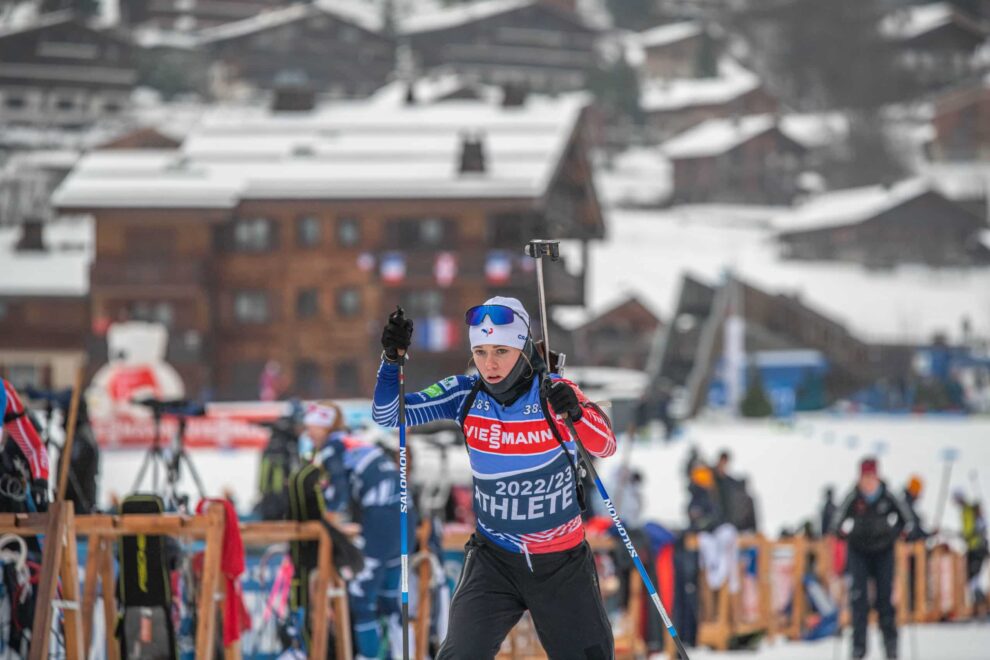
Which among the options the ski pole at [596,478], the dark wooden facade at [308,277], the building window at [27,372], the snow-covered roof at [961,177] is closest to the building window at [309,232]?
the dark wooden facade at [308,277]

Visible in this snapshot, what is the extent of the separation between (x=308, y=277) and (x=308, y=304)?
86 centimetres

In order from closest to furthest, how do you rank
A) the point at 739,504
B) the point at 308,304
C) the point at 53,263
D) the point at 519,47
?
the point at 739,504 → the point at 308,304 → the point at 53,263 → the point at 519,47

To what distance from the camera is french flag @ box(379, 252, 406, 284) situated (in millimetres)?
40434

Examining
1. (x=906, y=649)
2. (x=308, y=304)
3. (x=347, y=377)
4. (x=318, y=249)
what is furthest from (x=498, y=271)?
(x=906, y=649)

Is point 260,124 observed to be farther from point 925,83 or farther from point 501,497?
point 925,83

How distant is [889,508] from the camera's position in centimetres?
1035

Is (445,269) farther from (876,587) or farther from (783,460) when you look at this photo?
(876,587)

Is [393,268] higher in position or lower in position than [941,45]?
lower

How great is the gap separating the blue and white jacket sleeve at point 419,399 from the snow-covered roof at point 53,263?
125ft

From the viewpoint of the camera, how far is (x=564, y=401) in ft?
17.5

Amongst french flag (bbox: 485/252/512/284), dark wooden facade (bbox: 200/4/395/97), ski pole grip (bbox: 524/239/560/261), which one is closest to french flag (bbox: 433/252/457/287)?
french flag (bbox: 485/252/512/284)

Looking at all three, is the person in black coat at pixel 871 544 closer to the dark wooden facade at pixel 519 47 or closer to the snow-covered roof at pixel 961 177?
the snow-covered roof at pixel 961 177

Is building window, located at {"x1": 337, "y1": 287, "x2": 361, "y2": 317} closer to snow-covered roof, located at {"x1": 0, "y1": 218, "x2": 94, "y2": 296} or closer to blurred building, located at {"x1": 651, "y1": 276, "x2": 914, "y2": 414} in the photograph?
snow-covered roof, located at {"x1": 0, "y1": 218, "x2": 94, "y2": 296}

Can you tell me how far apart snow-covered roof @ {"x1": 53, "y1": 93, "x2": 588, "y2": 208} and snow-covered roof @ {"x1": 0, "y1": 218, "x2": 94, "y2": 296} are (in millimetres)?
2814
